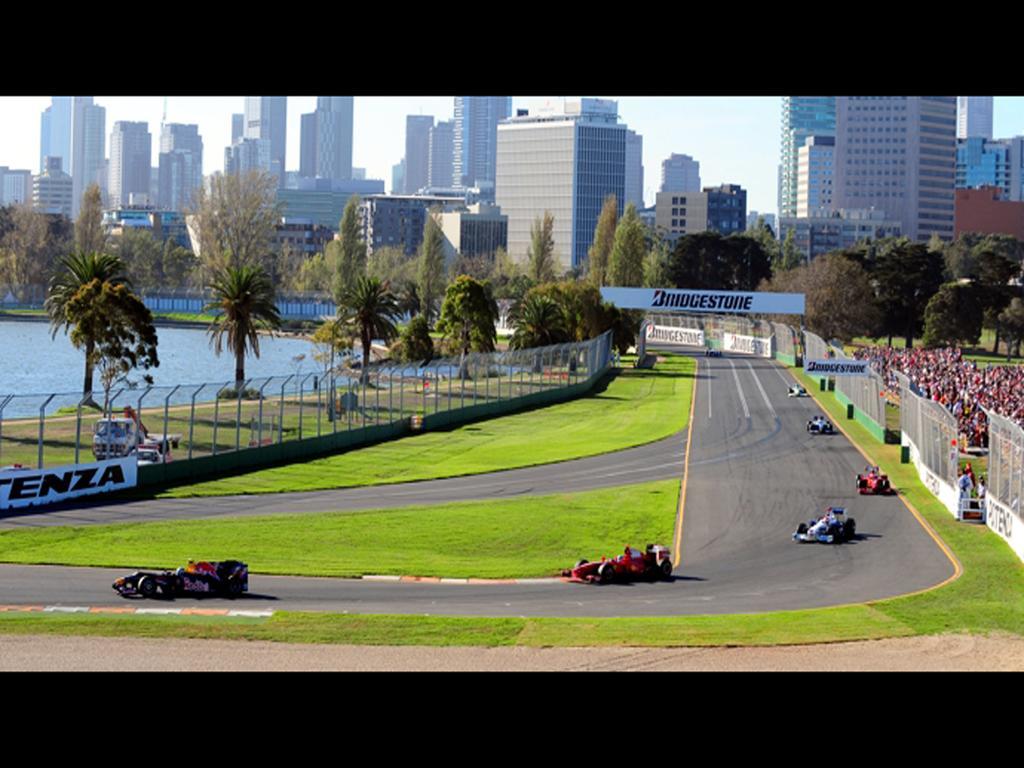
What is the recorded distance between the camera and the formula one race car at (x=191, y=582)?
94.4 feet

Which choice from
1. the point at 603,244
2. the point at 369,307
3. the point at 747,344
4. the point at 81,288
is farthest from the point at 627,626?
the point at 603,244

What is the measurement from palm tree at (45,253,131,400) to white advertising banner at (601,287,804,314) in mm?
51850

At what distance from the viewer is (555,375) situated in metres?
90.7

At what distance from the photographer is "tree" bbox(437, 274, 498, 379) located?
10219cm

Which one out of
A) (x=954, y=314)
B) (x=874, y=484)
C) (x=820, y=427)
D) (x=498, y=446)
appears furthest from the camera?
(x=954, y=314)

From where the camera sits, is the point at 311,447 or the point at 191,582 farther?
the point at 311,447

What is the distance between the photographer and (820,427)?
225 feet

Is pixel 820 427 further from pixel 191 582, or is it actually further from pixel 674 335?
pixel 674 335

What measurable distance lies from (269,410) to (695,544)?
2187 centimetres

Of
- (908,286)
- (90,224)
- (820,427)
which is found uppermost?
(90,224)
